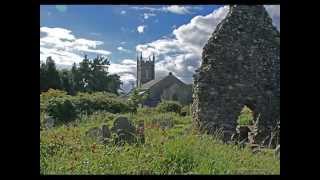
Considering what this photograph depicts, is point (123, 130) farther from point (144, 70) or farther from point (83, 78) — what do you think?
point (144, 70)

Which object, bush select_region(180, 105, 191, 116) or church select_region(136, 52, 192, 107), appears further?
bush select_region(180, 105, 191, 116)

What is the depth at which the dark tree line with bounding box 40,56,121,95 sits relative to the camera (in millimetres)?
3250

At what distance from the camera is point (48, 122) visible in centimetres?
371

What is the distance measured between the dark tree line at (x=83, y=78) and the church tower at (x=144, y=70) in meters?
0.16

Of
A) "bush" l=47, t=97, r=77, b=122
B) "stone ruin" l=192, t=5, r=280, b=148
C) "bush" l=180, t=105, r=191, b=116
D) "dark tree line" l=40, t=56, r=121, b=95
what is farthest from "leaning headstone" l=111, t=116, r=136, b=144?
"stone ruin" l=192, t=5, r=280, b=148

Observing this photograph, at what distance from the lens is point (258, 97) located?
19.1ft

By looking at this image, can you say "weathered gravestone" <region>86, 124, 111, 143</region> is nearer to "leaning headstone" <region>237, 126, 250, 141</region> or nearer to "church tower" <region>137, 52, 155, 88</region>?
"church tower" <region>137, 52, 155, 88</region>

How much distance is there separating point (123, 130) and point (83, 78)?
0.77 metres

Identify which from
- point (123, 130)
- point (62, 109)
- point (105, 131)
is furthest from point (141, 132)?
point (62, 109)

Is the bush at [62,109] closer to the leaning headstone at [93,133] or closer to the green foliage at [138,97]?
the leaning headstone at [93,133]

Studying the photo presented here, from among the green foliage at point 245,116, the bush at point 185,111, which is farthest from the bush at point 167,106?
the green foliage at point 245,116

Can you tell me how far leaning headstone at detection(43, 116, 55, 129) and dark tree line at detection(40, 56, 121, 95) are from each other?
26cm
